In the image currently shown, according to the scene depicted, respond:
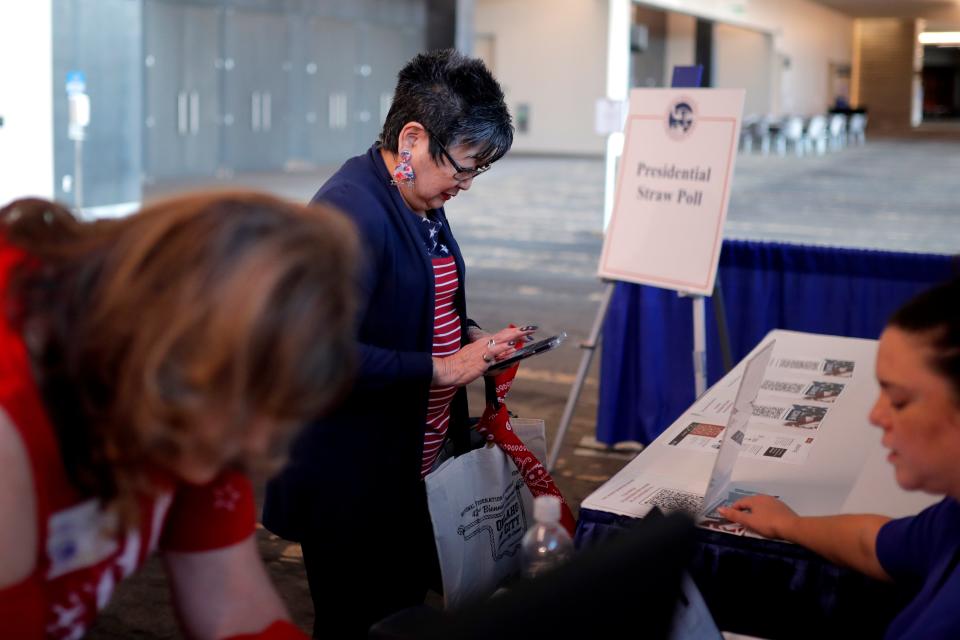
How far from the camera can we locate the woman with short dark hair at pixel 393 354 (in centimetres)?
208

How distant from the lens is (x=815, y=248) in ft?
14.3

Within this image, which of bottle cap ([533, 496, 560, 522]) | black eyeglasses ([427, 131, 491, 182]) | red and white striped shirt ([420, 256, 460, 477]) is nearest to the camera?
bottle cap ([533, 496, 560, 522])

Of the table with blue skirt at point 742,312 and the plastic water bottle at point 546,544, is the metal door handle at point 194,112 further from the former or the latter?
the plastic water bottle at point 546,544

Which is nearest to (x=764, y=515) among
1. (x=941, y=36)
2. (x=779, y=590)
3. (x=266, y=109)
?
(x=779, y=590)

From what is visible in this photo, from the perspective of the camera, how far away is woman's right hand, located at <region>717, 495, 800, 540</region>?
1.81 m

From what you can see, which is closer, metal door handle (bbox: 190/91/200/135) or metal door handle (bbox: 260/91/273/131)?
metal door handle (bbox: 190/91/200/135)

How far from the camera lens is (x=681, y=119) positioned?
13.4 feet

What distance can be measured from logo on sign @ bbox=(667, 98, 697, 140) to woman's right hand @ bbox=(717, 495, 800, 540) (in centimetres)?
236

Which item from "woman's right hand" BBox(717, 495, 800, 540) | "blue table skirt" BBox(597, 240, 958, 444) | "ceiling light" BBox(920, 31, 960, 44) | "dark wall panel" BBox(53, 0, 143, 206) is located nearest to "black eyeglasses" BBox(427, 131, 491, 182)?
"woman's right hand" BBox(717, 495, 800, 540)

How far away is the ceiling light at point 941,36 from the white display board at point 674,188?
39623 mm

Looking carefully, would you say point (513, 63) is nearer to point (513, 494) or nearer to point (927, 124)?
point (927, 124)

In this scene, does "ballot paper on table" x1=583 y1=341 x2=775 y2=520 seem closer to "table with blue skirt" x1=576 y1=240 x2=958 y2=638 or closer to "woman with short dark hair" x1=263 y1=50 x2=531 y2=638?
"woman with short dark hair" x1=263 y1=50 x2=531 y2=638

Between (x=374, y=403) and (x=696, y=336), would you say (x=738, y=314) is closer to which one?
(x=696, y=336)

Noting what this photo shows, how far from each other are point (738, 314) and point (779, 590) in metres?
2.87
